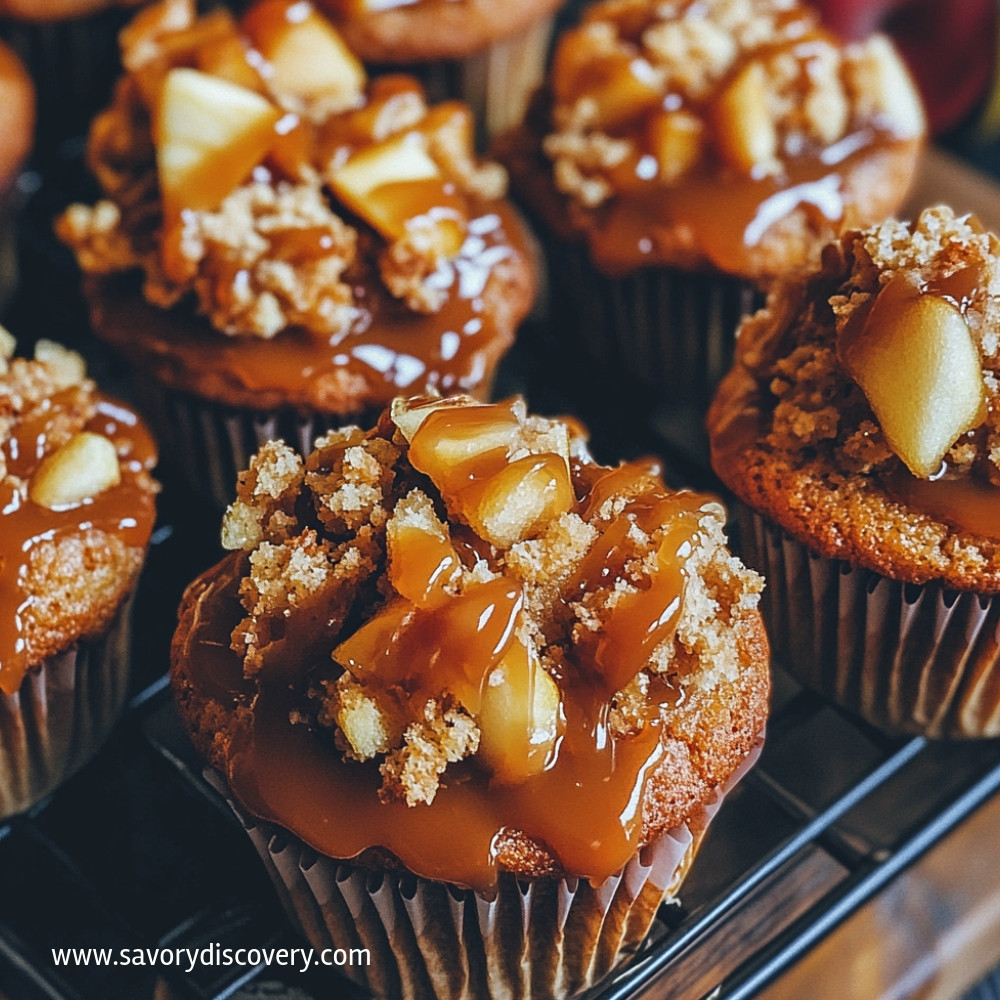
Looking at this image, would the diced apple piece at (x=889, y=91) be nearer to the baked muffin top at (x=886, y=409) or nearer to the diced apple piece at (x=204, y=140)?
the baked muffin top at (x=886, y=409)

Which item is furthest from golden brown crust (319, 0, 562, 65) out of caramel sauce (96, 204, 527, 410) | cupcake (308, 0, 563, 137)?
caramel sauce (96, 204, 527, 410)

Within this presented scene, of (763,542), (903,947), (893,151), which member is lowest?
(903,947)

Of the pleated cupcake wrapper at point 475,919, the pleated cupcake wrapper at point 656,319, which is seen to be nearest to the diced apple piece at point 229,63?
the pleated cupcake wrapper at point 656,319

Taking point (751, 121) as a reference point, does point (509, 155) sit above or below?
below

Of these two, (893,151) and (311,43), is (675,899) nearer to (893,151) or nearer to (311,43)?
(893,151)

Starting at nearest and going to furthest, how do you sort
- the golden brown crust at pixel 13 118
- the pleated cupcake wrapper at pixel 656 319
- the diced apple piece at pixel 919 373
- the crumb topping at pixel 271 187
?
1. the diced apple piece at pixel 919 373
2. the crumb topping at pixel 271 187
3. the pleated cupcake wrapper at pixel 656 319
4. the golden brown crust at pixel 13 118

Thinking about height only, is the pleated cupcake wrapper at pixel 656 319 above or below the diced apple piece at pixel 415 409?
below

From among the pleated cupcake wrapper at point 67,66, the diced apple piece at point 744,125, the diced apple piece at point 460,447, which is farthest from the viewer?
the pleated cupcake wrapper at point 67,66

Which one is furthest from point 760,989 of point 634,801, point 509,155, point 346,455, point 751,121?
point 509,155
